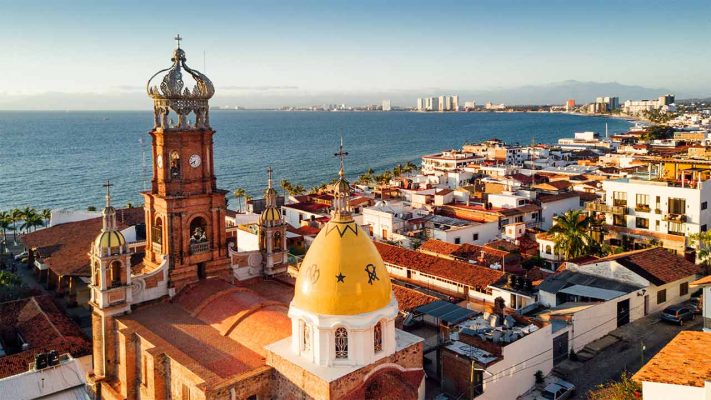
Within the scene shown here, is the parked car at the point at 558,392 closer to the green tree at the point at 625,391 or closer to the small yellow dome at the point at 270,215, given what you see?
the green tree at the point at 625,391

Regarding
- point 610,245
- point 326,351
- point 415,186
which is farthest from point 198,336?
point 415,186

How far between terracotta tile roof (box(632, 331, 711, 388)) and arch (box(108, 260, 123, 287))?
2010 centimetres

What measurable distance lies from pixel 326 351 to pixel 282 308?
197 inches

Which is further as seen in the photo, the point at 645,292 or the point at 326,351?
the point at 645,292

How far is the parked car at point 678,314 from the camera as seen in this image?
3025 cm

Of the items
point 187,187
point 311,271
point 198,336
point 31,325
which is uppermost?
point 187,187

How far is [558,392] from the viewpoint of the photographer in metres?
24.1

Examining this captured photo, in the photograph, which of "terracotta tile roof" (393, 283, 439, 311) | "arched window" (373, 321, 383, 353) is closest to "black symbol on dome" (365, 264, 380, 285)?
"arched window" (373, 321, 383, 353)

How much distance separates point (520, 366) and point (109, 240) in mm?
17946

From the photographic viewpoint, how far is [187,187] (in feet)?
89.1

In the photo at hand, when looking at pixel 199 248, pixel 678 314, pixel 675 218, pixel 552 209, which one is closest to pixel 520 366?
pixel 678 314

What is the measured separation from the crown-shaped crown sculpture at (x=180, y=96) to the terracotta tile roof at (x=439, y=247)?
21.7 m

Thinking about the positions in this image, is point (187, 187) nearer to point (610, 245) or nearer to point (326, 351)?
point (326, 351)

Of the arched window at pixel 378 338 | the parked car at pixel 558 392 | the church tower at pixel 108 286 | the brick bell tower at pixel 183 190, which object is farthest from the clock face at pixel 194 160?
the parked car at pixel 558 392
